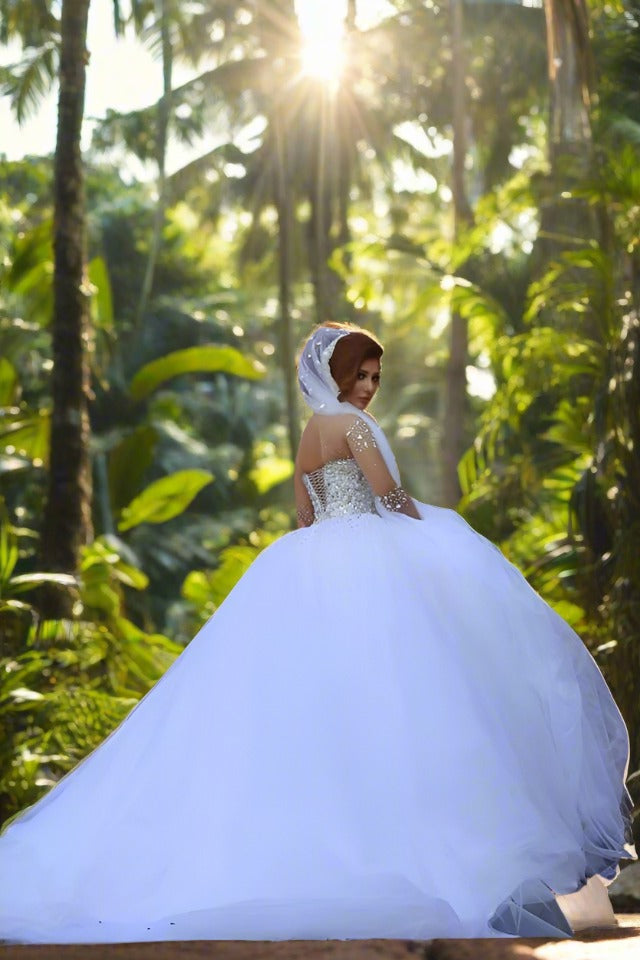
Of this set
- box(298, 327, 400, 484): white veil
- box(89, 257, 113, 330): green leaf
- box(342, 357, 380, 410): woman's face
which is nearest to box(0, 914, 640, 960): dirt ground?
box(298, 327, 400, 484): white veil

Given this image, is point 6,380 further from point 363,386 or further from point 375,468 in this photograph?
point 375,468

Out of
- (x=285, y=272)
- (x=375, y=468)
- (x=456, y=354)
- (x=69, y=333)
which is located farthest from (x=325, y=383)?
(x=285, y=272)

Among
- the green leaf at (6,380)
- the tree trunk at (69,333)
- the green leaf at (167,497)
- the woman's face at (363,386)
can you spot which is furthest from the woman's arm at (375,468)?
the green leaf at (167,497)

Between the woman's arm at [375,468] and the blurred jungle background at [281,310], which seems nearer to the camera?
the woman's arm at [375,468]

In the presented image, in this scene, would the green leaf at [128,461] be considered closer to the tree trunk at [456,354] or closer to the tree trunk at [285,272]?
the tree trunk at [285,272]

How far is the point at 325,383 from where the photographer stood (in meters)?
5.39

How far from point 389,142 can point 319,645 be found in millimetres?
24839

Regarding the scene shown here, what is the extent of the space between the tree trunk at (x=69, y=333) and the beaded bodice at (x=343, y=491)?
20.3 ft

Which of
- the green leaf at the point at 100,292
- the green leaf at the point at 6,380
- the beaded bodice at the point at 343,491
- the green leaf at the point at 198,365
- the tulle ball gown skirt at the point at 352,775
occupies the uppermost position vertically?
the green leaf at the point at 100,292

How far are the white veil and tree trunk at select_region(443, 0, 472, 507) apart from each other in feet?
51.9

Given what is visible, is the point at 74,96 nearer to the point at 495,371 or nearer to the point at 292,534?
the point at 495,371

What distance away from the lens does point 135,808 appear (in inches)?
179

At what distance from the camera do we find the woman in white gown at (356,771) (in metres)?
4.13

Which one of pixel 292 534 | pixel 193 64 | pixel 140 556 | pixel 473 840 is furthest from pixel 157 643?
pixel 193 64
